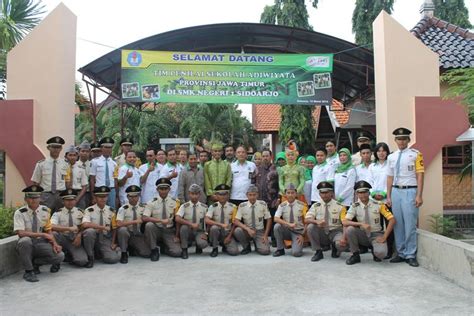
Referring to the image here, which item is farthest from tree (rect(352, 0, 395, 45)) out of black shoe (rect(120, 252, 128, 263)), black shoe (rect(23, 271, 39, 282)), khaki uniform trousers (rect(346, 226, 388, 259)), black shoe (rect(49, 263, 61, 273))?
black shoe (rect(23, 271, 39, 282))

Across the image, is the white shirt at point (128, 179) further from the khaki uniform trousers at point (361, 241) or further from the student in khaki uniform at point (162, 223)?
the khaki uniform trousers at point (361, 241)

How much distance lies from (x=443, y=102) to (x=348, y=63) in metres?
2.87

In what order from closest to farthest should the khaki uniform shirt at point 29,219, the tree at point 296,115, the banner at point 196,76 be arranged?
the khaki uniform shirt at point 29,219, the banner at point 196,76, the tree at point 296,115

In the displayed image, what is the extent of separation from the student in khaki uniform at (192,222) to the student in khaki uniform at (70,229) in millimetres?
1282

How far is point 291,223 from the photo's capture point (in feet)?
20.7

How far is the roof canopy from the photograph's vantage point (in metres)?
8.77

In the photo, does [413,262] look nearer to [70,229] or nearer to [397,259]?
[397,259]

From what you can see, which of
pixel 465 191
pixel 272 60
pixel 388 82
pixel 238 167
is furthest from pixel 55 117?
pixel 465 191

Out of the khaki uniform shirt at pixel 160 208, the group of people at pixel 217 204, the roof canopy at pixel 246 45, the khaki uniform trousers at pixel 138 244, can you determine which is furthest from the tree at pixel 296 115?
the khaki uniform trousers at pixel 138 244

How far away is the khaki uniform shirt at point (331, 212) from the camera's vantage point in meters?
6.07

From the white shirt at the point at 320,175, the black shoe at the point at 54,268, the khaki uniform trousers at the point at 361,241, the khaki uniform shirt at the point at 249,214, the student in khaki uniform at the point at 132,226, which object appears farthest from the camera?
the white shirt at the point at 320,175

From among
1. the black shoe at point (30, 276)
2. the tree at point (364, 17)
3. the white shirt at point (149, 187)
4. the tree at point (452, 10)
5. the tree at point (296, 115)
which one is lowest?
the black shoe at point (30, 276)

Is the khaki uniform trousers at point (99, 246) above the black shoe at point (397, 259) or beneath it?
above

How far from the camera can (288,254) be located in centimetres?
641
